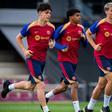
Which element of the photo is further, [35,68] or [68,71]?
[68,71]

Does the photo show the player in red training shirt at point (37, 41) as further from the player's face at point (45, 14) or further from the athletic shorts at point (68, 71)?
the athletic shorts at point (68, 71)

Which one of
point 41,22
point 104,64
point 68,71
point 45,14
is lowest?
point 68,71

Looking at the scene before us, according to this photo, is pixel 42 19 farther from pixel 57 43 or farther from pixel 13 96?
pixel 13 96

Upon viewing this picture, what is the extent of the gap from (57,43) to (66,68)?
1.98 ft

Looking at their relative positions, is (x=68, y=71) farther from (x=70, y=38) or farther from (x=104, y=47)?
(x=104, y=47)

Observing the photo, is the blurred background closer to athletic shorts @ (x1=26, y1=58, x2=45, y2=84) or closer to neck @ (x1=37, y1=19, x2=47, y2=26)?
athletic shorts @ (x1=26, y1=58, x2=45, y2=84)

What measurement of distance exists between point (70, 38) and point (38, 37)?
0.93m

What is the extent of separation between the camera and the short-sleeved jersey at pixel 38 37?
50.9 feet

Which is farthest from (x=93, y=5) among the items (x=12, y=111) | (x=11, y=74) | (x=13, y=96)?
(x=12, y=111)

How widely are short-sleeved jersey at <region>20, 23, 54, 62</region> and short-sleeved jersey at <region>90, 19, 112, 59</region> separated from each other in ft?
3.02

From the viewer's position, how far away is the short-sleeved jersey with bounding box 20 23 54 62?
50.9 feet

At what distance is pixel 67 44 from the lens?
1622 cm

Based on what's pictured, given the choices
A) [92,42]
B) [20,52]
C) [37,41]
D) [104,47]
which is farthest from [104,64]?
[20,52]

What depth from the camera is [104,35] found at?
1544 cm
